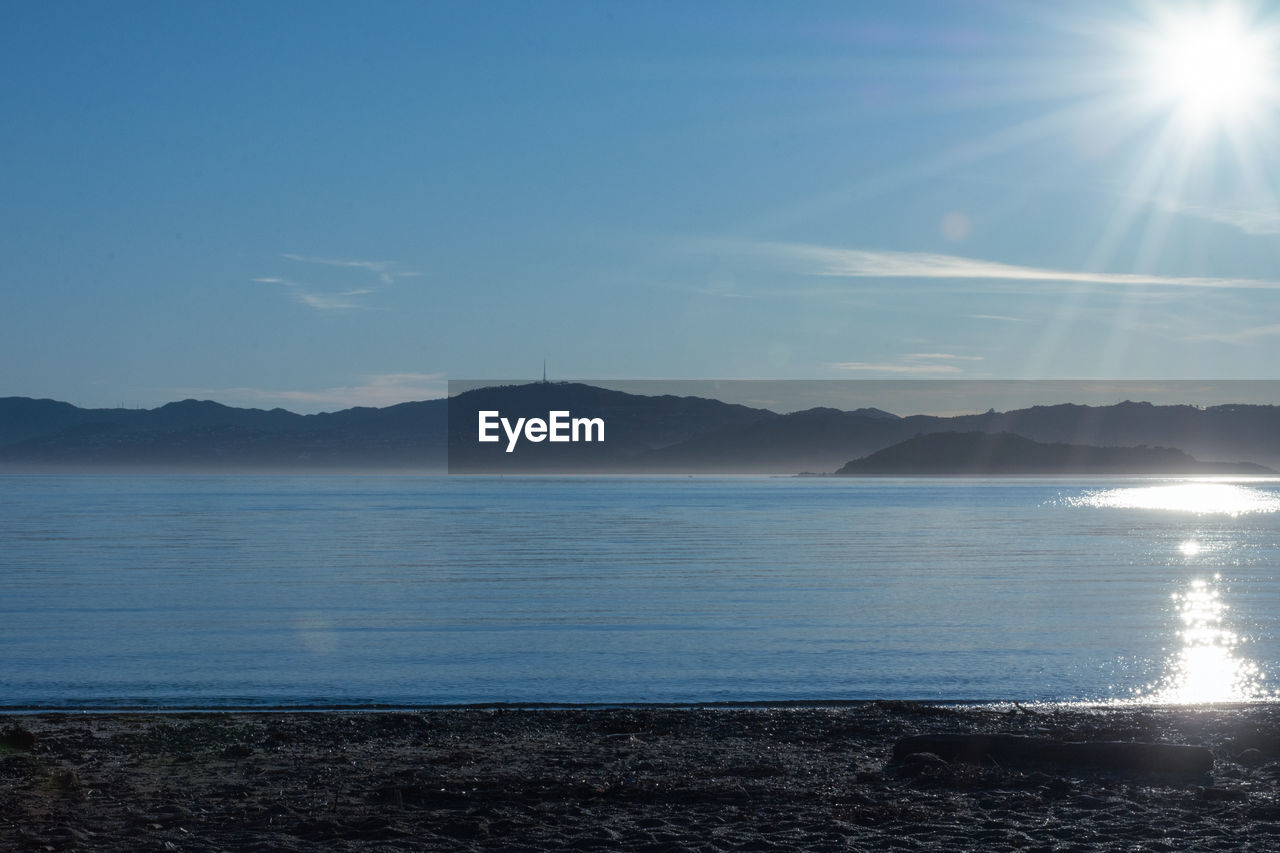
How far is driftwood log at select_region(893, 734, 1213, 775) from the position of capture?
33.0 ft

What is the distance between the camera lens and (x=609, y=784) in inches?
376

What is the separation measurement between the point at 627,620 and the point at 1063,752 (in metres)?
11.3

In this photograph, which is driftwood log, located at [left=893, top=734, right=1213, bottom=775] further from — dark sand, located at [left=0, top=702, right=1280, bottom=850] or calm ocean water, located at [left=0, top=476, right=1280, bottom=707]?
calm ocean water, located at [left=0, top=476, right=1280, bottom=707]

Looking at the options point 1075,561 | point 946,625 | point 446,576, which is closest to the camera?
point 946,625

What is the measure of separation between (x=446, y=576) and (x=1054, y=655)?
16.4 meters

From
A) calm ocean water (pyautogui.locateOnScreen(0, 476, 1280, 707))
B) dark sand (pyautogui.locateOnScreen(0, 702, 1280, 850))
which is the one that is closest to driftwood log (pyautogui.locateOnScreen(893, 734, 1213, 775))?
dark sand (pyautogui.locateOnScreen(0, 702, 1280, 850))

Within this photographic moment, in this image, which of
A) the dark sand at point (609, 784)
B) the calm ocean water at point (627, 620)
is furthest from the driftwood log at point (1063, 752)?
the calm ocean water at point (627, 620)

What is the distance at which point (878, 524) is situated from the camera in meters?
61.8

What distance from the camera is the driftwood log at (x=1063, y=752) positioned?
10047mm

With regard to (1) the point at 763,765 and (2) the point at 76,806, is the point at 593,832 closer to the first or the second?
(1) the point at 763,765

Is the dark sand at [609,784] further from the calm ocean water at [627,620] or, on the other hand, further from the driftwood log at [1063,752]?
the calm ocean water at [627,620]

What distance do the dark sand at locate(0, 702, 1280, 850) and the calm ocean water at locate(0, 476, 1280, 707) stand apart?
6.43 feet

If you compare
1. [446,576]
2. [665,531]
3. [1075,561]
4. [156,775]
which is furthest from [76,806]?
[665,531]

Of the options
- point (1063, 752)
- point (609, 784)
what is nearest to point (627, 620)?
point (1063, 752)
